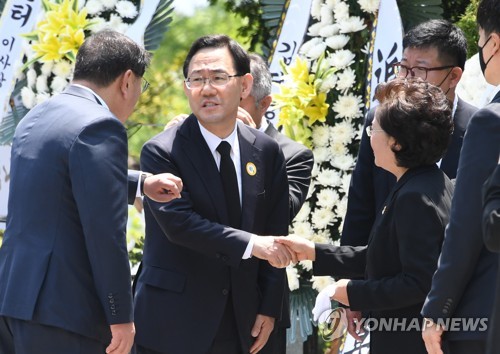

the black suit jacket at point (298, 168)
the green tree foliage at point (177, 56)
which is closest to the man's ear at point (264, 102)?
the black suit jacket at point (298, 168)

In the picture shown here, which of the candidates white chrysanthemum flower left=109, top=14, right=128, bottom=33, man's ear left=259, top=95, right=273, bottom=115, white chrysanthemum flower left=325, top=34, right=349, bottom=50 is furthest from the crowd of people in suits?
white chrysanthemum flower left=109, top=14, right=128, bottom=33

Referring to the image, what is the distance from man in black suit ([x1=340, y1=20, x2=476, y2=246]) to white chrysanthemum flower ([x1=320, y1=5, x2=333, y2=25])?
1.27 metres

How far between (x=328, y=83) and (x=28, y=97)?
231 cm

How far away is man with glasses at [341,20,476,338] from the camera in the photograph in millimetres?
4688

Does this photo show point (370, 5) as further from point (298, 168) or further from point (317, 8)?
point (298, 168)

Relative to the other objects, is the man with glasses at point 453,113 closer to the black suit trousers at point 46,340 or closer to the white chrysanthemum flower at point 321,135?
the white chrysanthemum flower at point 321,135

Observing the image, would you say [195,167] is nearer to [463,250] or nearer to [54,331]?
[54,331]

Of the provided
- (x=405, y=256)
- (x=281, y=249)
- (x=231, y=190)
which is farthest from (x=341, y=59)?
(x=405, y=256)

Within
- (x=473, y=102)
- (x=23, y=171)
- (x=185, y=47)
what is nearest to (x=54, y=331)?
(x=23, y=171)

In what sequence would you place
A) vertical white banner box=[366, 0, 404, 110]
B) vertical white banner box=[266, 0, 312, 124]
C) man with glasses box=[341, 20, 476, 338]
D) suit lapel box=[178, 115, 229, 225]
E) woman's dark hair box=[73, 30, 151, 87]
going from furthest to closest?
vertical white banner box=[266, 0, 312, 124] → vertical white banner box=[366, 0, 404, 110] → man with glasses box=[341, 20, 476, 338] → suit lapel box=[178, 115, 229, 225] → woman's dark hair box=[73, 30, 151, 87]

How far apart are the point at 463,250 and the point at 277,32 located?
354 cm

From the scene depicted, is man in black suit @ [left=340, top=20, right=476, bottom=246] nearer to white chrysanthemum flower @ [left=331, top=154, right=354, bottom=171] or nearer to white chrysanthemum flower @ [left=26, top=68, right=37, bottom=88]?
white chrysanthemum flower @ [left=331, top=154, right=354, bottom=171]

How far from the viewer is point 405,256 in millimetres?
3783

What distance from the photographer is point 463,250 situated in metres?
3.35
